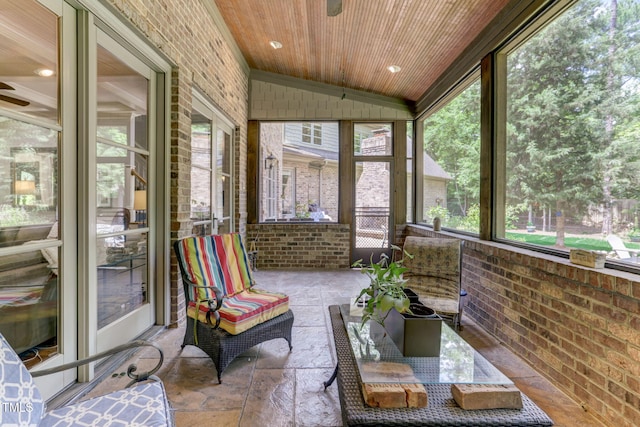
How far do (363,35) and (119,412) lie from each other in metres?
4.14

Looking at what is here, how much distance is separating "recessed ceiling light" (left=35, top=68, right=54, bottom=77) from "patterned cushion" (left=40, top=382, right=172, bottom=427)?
5.50ft

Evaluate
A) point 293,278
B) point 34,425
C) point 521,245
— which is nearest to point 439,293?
point 521,245

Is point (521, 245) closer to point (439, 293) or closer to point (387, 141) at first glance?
point (439, 293)

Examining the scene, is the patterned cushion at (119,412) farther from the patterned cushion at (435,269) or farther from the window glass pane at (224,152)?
the window glass pane at (224,152)

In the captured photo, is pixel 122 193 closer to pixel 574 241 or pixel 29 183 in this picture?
pixel 29 183

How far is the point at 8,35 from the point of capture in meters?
1.58

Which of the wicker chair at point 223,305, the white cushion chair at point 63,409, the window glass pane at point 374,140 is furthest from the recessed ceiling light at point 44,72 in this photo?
the window glass pane at point 374,140

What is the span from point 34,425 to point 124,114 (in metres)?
2.03

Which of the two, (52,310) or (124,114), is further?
(124,114)

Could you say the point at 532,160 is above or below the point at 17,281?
above

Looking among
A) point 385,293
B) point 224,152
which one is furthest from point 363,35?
point 385,293

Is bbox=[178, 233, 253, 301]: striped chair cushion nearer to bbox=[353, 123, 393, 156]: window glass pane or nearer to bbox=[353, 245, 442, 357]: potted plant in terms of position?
bbox=[353, 245, 442, 357]: potted plant

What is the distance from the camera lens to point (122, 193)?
2389 millimetres

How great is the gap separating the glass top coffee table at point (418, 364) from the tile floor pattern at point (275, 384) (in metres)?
0.47
